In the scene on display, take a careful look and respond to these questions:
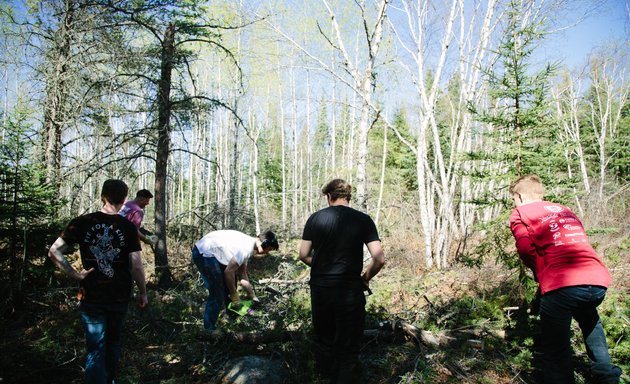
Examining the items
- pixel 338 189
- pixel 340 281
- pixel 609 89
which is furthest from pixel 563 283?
pixel 609 89

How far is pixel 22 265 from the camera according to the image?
215 inches

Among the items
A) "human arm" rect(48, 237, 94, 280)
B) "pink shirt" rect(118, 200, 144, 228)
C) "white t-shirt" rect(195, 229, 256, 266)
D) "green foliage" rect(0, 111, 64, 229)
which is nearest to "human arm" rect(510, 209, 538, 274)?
"white t-shirt" rect(195, 229, 256, 266)

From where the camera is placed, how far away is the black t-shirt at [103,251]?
295cm

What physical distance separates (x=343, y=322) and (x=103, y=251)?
2021 mm

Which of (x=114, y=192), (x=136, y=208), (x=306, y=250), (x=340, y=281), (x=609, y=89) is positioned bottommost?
(x=340, y=281)

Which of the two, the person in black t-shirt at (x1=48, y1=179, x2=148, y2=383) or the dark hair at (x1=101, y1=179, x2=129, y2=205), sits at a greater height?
the dark hair at (x1=101, y1=179, x2=129, y2=205)

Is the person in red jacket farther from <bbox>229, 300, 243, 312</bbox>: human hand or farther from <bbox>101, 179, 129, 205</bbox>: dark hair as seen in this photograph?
<bbox>229, 300, 243, 312</bbox>: human hand

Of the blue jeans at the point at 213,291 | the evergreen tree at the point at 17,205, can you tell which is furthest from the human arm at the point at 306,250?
the evergreen tree at the point at 17,205

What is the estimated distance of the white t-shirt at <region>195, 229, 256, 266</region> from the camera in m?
4.56

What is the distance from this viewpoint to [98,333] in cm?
296

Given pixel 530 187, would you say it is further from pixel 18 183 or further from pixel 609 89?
pixel 609 89

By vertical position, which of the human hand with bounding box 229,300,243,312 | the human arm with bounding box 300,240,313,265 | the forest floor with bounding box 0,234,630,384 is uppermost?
the human arm with bounding box 300,240,313,265

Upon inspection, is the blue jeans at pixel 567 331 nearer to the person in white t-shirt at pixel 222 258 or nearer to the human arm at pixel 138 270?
the person in white t-shirt at pixel 222 258

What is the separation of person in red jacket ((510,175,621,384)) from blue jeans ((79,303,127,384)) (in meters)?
3.35
